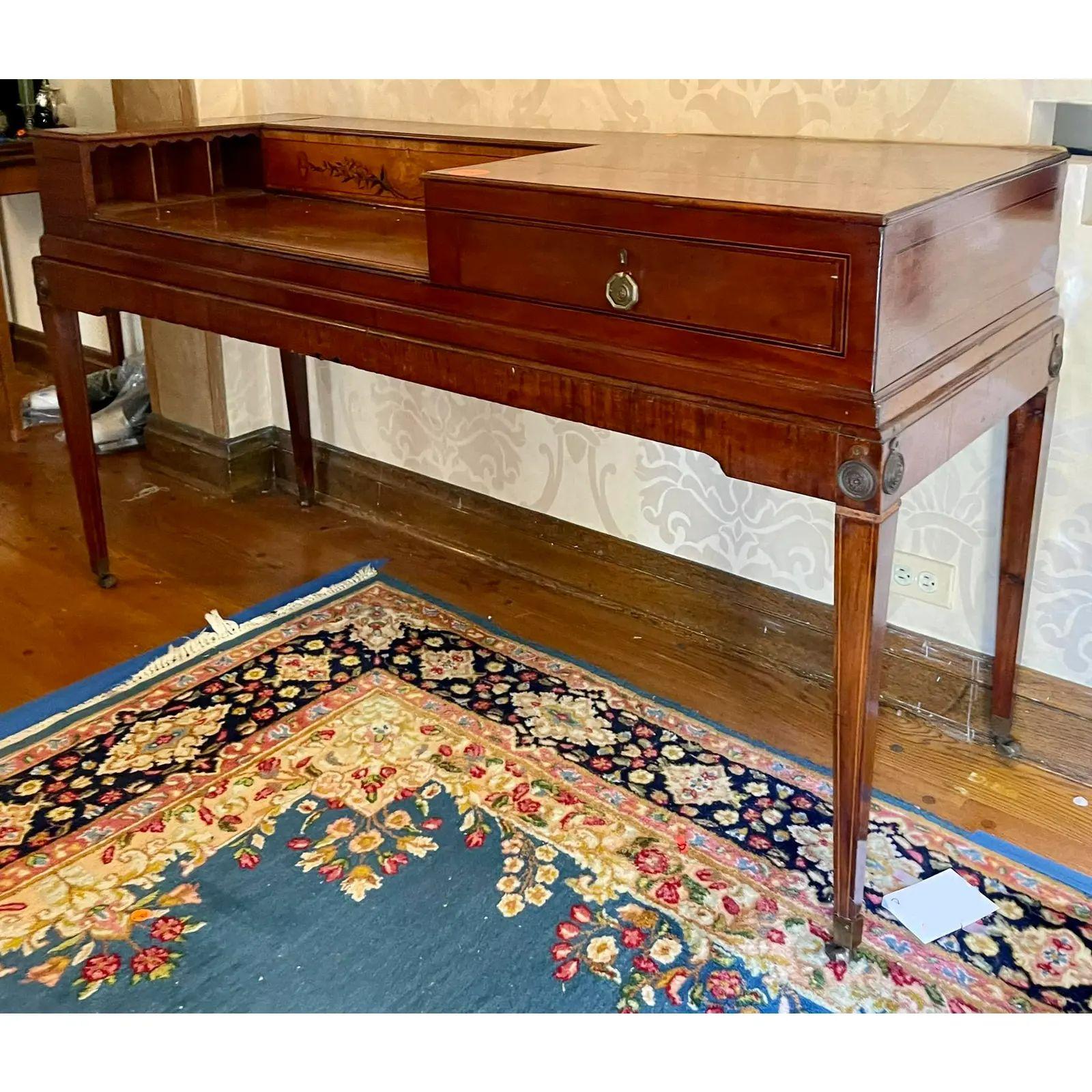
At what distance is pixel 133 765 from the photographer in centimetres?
178

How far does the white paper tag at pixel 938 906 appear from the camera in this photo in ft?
4.69

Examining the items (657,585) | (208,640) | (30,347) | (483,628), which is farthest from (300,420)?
(30,347)

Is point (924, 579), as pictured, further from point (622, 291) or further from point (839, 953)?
point (622, 291)

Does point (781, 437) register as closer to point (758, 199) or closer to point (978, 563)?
point (758, 199)

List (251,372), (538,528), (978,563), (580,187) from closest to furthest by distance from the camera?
(580,187), (978,563), (538,528), (251,372)

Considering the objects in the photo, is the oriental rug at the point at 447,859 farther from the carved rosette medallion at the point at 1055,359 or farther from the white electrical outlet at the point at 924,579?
the carved rosette medallion at the point at 1055,359

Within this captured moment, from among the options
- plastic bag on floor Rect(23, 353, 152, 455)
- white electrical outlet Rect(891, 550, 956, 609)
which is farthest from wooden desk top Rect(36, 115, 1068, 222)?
plastic bag on floor Rect(23, 353, 152, 455)

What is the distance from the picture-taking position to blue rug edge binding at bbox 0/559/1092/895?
5.03 feet

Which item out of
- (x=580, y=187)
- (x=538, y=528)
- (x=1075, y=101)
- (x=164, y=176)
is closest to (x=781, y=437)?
(x=580, y=187)

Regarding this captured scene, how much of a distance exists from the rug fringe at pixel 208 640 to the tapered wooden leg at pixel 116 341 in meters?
1.47

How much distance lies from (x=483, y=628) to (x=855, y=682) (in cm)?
100

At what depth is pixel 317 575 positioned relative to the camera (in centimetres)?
240

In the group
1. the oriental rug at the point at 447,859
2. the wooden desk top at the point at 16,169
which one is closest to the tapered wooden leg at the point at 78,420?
the oriental rug at the point at 447,859

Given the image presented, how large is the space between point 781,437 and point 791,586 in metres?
0.77
